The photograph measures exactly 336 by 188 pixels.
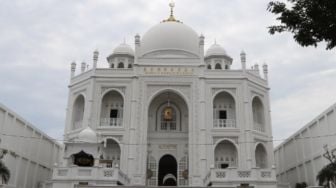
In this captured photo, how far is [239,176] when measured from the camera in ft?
66.5

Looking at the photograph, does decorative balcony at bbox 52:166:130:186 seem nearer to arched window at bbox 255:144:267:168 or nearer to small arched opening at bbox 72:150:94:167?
small arched opening at bbox 72:150:94:167

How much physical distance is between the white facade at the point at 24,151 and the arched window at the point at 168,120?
30.8 ft

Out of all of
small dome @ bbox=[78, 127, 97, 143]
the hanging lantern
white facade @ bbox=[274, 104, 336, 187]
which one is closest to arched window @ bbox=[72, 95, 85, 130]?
small dome @ bbox=[78, 127, 97, 143]

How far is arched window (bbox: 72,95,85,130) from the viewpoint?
27.4 m

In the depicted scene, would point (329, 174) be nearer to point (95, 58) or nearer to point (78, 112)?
point (95, 58)

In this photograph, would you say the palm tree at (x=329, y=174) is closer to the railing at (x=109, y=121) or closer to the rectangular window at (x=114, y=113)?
the railing at (x=109, y=121)

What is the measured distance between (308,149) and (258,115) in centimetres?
437

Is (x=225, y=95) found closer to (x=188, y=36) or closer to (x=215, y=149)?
(x=215, y=149)

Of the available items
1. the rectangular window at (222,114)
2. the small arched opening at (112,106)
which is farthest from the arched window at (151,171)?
the rectangular window at (222,114)

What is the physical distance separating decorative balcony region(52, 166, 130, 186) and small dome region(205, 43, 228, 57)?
1545 centimetres

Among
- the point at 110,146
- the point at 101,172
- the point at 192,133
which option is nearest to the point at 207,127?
the point at 192,133

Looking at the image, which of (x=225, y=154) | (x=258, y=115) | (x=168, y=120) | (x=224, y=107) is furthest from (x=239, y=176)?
(x=258, y=115)

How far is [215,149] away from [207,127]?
6.94 ft

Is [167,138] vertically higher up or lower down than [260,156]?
higher up
